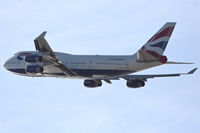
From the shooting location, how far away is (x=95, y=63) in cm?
9288

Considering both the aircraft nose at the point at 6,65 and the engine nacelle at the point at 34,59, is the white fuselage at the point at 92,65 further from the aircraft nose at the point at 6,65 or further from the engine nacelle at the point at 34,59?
the engine nacelle at the point at 34,59

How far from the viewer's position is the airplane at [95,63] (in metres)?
87.3

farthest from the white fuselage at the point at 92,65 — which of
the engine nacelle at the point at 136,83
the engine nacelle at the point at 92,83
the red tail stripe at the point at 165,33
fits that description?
the red tail stripe at the point at 165,33

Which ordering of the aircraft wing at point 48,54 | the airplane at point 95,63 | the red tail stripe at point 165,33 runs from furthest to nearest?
the aircraft wing at point 48,54, the red tail stripe at point 165,33, the airplane at point 95,63

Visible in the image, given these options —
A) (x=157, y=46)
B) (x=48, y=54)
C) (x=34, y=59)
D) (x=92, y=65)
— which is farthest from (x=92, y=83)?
(x=157, y=46)

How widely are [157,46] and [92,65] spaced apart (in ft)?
33.7

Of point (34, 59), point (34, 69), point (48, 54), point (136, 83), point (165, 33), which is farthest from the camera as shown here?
point (34, 69)

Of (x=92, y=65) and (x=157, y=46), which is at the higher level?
(x=157, y=46)

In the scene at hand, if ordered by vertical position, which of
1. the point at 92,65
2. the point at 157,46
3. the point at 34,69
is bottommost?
the point at 34,69

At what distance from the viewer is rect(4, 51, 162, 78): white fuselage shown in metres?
89.9

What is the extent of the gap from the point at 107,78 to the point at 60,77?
22.7ft

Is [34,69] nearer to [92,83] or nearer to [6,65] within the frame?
[92,83]

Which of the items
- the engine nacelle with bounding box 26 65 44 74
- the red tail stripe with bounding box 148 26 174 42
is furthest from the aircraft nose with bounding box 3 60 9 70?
the red tail stripe with bounding box 148 26 174 42

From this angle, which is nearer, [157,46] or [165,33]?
[157,46]
